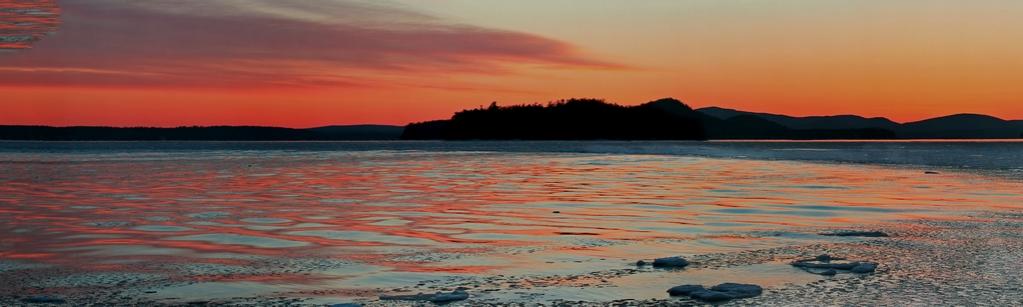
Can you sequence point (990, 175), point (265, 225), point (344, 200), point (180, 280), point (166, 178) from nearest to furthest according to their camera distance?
1. point (180, 280)
2. point (265, 225)
3. point (344, 200)
4. point (166, 178)
5. point (990, 175)

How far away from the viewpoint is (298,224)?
1666 centimetres

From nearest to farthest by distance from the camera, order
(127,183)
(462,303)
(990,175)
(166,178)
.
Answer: (462,303) → (127,183) → (166,178) → (990,175)

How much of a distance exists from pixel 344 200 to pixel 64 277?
40.4 ft

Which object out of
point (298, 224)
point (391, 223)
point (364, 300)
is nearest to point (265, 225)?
point (298, 224)

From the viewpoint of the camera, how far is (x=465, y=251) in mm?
12844

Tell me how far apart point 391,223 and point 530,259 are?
5.31m

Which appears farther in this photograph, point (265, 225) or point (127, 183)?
point (127, 183)

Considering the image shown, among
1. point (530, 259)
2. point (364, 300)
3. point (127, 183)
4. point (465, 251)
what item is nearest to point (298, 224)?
point (465, 251)

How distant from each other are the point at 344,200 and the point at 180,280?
12.4m

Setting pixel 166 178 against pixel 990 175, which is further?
pixel 990 175

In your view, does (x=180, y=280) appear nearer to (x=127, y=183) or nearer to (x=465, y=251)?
(x=465, y=251)

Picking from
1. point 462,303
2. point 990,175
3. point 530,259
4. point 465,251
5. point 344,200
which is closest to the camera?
point 462,303

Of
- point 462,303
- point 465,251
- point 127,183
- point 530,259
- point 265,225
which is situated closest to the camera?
point 462,303

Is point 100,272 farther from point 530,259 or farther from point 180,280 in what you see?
point 530,259
